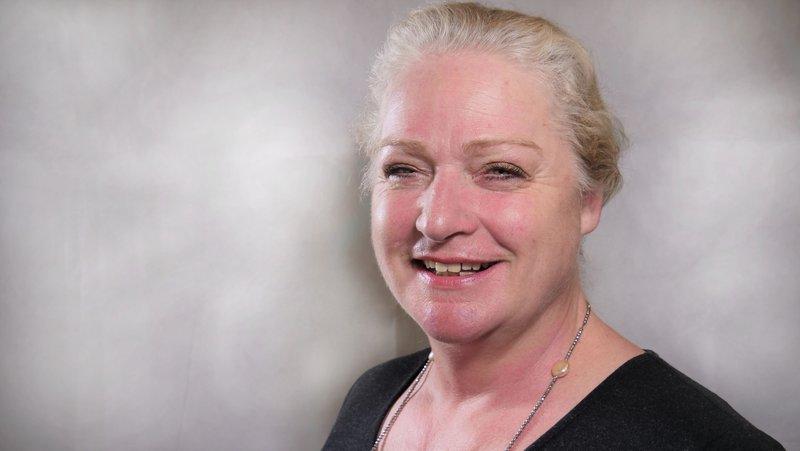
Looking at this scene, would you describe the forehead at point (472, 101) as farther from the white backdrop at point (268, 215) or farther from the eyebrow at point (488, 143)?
the white backdrop at point (268, 215)

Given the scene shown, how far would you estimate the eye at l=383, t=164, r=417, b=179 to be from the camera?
145 cm

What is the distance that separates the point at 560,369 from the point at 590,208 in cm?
31

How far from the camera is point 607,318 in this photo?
1910mm

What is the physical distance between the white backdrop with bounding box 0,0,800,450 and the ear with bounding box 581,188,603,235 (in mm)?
369

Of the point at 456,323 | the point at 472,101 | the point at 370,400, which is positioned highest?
the point at 472,101

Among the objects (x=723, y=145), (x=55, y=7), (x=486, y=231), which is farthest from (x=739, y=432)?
(x=55, y=7)

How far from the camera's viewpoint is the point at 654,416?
135 cm

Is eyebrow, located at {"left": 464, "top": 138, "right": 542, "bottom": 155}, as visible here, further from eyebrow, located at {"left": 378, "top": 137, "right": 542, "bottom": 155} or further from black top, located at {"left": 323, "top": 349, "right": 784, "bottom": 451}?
black top, located at {"left": 323, "top": 349, "right": 784, "bottom": 451}

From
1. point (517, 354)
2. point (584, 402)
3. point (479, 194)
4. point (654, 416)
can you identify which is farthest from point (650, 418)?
point (479, 194)

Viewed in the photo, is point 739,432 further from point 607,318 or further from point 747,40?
point 747,40

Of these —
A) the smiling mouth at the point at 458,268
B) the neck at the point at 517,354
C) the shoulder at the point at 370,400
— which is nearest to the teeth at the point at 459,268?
the smiling mouth at the point at 458,268

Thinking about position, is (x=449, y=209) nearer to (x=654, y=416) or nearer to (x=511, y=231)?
(x=511, y=231)

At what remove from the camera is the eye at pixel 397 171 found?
1.45 m

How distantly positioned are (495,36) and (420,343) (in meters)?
0.95
